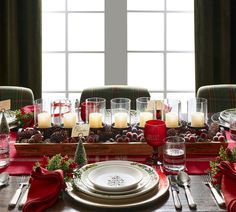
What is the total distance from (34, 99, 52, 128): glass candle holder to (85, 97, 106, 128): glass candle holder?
172mm

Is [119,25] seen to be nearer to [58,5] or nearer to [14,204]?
[58,5]

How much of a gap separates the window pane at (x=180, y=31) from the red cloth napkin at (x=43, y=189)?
7.72 ft

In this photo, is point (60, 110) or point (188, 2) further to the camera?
point (188, 2)

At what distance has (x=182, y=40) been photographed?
3715mm

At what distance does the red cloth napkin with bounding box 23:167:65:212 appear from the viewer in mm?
1407

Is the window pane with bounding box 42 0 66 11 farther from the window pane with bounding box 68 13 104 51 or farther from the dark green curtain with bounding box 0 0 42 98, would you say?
the dark green curtain with bounding box 0 0 42 98

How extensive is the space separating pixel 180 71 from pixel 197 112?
1687 mm

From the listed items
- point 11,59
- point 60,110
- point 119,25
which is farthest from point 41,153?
point 119,25

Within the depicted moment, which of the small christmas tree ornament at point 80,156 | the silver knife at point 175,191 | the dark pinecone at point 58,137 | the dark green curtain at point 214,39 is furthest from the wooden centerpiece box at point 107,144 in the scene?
the dark green curtain at point 214,39

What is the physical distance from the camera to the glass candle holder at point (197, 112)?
209 cm

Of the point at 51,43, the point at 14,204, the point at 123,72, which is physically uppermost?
the point at 51,43

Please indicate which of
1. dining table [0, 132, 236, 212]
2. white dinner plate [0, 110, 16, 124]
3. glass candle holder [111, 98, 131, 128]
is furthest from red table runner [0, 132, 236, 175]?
white dinner plate [0, 110, 16, 124]

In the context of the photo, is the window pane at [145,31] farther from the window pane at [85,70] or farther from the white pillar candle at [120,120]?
the white pillar candle at [120,120]

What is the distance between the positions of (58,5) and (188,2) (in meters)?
0.97
